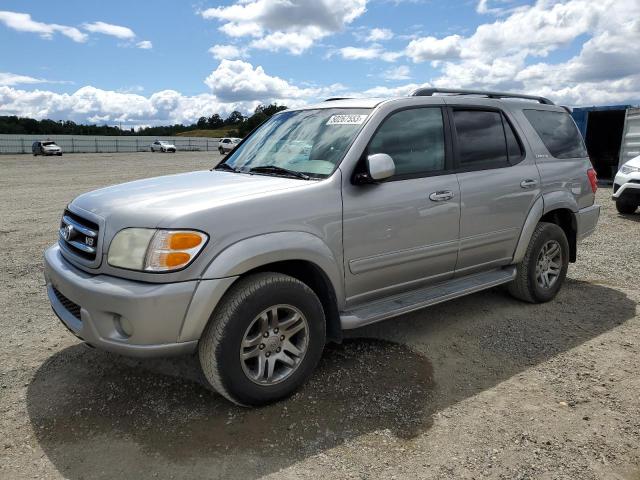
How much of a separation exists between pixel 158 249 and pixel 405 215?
169 cm

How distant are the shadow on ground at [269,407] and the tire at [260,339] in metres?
0.17

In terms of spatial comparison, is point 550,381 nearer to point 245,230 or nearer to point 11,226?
point 245,230

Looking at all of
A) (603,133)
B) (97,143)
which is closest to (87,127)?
(97,143)

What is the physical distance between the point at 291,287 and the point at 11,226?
7848 millimetres

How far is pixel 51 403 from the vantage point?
10.6 ft

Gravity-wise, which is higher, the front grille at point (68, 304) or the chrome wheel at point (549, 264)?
the front grille at point (68, 304)

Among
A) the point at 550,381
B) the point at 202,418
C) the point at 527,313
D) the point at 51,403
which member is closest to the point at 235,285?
the point at 202,418

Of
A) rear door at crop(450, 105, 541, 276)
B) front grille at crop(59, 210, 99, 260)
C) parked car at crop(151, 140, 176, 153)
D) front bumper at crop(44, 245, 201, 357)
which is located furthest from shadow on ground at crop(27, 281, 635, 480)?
parked car at crop(151, 140, 176, 153)

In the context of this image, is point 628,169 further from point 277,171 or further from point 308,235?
point 308,235

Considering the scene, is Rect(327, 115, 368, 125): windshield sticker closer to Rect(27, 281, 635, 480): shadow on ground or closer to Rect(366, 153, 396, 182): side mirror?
Rect(366, 153, 396, 182): side mirror

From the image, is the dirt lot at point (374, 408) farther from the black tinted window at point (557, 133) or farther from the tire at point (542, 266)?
the black tinted window at point (557, 133)

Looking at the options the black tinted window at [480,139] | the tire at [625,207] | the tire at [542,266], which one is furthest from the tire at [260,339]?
the tire at [625,207]

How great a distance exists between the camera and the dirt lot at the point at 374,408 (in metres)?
2.67

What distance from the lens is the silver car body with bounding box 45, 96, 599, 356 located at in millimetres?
2781
